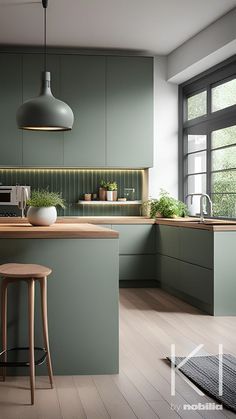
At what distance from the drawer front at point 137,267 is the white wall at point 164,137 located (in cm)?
97

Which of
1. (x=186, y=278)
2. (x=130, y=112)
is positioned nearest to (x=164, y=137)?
(x=130, y=112)

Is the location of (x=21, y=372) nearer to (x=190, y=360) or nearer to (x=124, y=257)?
(x=190, y=360)

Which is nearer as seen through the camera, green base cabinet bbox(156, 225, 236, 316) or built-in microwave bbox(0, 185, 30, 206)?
green base cabinet bbox(156, 225, 236, 316)

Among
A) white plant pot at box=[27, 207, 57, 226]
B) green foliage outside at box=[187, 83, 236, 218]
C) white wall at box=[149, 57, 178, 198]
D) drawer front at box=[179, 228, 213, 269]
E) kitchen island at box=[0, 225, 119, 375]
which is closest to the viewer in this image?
kitchen island at box=[0, 225, 119, 375]

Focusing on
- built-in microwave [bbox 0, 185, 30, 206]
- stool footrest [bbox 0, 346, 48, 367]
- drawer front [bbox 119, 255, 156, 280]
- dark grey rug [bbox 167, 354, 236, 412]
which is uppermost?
built-in microwave [bbox 0, 185, 30, 206]

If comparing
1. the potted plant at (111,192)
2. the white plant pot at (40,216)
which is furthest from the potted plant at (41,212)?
the potted plant at (111,192)

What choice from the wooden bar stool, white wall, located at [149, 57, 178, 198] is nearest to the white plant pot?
the wooden bar stool

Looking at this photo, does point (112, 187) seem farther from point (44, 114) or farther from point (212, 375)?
point (212, 375)

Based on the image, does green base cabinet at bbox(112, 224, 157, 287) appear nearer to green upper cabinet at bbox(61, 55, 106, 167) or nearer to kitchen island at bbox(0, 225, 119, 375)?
green upper cabinet at bbox(61, 55, 106, 167)

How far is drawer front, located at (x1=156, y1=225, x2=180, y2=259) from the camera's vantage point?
22.8ft

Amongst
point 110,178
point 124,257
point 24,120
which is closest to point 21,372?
point 24,120

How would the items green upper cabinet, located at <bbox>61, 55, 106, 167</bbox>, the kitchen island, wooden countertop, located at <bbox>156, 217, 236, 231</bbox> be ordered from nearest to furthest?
the kitchen island < wooden countertop, located at <bbox>156, 217, 236, 231</bbox> < green upper cabinet, located at <bbox>61, 55, 106, 167</bbox>

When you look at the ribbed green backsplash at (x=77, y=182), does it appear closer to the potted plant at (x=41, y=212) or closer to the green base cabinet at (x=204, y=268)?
the green base cabinet at (x=204, y=268)

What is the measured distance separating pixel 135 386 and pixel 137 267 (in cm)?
410
